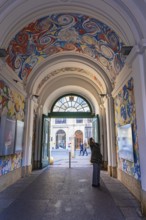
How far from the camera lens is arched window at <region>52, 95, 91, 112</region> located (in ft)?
34.7

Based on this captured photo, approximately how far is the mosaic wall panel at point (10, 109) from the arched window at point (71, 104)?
15.1 ft

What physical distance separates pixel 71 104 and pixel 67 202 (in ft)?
25.4

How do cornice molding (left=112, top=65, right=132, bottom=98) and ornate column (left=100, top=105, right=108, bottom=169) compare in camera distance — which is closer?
cornice molding (left=112, top=65, right=132, bottom=98)

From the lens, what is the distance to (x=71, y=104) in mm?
10867

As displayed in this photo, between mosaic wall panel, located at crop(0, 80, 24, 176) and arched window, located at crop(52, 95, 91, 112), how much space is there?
4.61 metres

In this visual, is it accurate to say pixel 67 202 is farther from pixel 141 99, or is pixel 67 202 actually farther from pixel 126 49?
pixel 126 49

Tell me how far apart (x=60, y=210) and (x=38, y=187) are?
5.92 feet

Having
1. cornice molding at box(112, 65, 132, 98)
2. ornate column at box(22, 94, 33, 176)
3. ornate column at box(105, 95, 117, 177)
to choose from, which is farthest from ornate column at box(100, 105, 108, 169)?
ornate column at box(22, 94, 33, 176)

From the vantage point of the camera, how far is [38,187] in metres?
4.70

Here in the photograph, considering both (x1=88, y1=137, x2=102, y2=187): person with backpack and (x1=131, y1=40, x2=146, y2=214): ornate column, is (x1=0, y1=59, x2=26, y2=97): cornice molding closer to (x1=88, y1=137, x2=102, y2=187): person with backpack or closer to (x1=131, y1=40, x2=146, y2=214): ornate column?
(x1=88, y1=137, x2=102, y2=187): person with backpack

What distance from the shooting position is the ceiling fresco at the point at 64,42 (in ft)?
15.5

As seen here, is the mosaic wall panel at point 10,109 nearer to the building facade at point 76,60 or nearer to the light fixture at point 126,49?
the building facade at point 76,60

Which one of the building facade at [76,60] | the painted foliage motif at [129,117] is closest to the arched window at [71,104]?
the building facade at [76,60]

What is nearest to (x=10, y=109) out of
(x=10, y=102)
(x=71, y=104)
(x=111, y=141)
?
(x=10, y=102)
